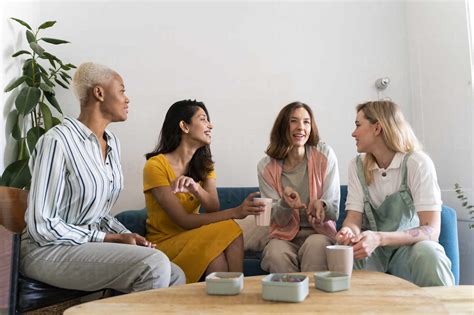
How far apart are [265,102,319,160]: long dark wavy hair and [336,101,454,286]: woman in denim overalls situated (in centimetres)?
31

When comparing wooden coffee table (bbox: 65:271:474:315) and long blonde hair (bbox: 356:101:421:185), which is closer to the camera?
wooden coffee table (bbox: 65:271:474:315)

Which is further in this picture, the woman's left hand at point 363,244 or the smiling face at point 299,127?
the smiling face at point 299,127

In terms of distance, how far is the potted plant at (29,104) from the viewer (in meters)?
2.46

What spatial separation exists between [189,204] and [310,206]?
59cm

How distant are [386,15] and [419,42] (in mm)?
344

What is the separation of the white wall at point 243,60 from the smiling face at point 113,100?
1.23 m

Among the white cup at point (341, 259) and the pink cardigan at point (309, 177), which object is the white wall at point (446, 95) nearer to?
the pink cardigan at point (309, 177)

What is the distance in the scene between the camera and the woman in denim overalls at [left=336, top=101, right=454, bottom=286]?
1.52 metres

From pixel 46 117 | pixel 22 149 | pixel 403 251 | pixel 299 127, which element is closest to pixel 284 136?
pixel 299 127

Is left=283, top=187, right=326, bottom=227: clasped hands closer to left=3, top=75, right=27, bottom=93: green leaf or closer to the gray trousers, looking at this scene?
the gray trousers

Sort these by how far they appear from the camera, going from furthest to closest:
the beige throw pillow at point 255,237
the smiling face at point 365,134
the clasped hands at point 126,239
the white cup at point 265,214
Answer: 1. the beige throw pillow at point 255,237
2. the smiling face at point 365,134
3. the white cup at point 265,214
4. the clasped hands at point 126,239

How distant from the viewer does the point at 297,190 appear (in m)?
2.13

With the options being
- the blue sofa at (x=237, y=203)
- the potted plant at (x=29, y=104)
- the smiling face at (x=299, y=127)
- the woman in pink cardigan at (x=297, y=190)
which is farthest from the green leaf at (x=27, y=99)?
the smiling face at (x=299, y=127)

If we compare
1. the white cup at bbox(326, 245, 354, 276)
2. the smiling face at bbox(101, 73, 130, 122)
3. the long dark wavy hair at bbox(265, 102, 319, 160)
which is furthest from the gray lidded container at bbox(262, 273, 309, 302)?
the long dark wavy hair at bbox(265, 102, 319, 160)
